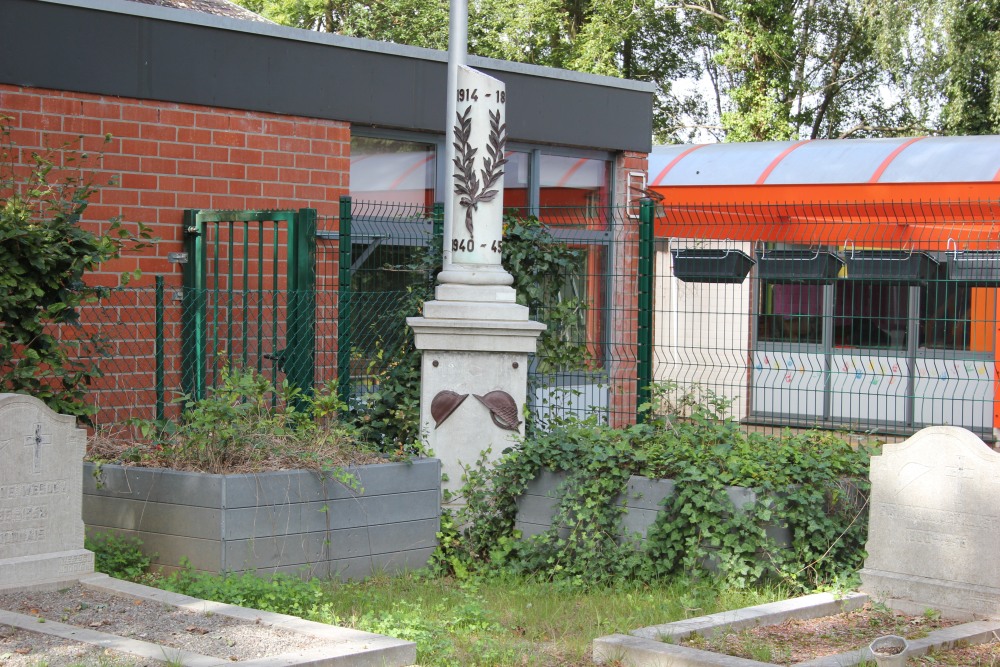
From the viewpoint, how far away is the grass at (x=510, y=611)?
5316mm

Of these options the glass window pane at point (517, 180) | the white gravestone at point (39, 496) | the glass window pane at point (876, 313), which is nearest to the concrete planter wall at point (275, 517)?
the white gravestone at point (39, 496)

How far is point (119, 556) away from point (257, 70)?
4.38 metres

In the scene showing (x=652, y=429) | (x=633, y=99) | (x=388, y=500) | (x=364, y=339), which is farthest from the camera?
(x=633, y=99)

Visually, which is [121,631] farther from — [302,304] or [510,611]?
[302,304]

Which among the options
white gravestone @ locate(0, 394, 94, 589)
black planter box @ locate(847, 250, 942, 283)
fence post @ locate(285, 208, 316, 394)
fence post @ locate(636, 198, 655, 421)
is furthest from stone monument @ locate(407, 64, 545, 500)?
black planter box @ locate(847, 250, 942, 283)

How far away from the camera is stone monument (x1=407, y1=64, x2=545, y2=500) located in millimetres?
7496

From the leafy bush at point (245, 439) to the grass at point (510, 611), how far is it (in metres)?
0.76

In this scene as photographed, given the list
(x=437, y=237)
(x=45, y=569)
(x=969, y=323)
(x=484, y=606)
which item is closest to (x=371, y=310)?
(x=437, y=237)

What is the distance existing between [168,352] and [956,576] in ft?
18.0

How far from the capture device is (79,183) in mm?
8430

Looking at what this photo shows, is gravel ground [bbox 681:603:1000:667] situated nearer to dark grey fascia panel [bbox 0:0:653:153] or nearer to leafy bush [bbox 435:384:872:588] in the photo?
leafy bush [bbox 435:384:872:588]

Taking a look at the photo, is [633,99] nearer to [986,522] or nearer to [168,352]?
[168,352]

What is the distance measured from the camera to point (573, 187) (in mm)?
12062

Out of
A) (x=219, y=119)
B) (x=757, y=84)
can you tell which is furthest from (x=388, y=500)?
(x=757, y=84)
